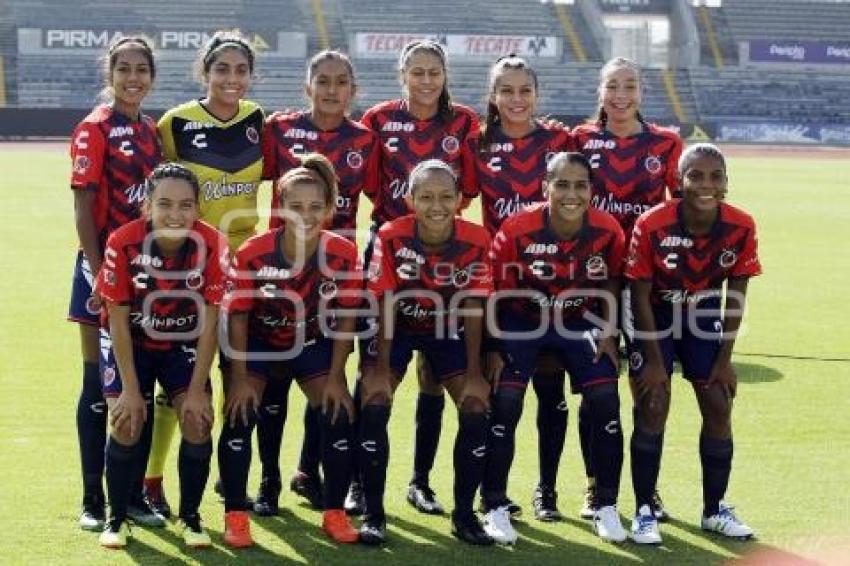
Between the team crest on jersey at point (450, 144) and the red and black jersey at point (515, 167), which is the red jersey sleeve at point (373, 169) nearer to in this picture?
the team crest on jersey at point (450, 144)

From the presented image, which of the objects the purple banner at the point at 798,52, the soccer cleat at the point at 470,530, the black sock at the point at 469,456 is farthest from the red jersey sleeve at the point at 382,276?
the purple banner at the point at 798,52

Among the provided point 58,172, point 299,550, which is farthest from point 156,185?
point 58,172

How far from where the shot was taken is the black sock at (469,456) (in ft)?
17.0

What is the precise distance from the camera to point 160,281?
5004 millimetres

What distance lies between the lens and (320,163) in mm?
5230

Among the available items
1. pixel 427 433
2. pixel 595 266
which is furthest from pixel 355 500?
pixel 595 266

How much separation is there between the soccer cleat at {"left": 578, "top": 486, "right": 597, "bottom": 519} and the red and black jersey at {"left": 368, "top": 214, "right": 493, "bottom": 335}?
3.48 ft

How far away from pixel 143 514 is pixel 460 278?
170cm

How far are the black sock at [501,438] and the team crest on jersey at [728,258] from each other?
101 cm

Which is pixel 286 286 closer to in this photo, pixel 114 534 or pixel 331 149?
pixel 331 149

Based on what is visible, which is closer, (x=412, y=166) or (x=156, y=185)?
(x=156, y=185)

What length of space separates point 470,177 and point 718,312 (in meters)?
1.34

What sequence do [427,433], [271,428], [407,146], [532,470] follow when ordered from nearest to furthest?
[271,428], [427,433], [407,146], [532,470]

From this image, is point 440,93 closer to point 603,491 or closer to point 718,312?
point 718,312
